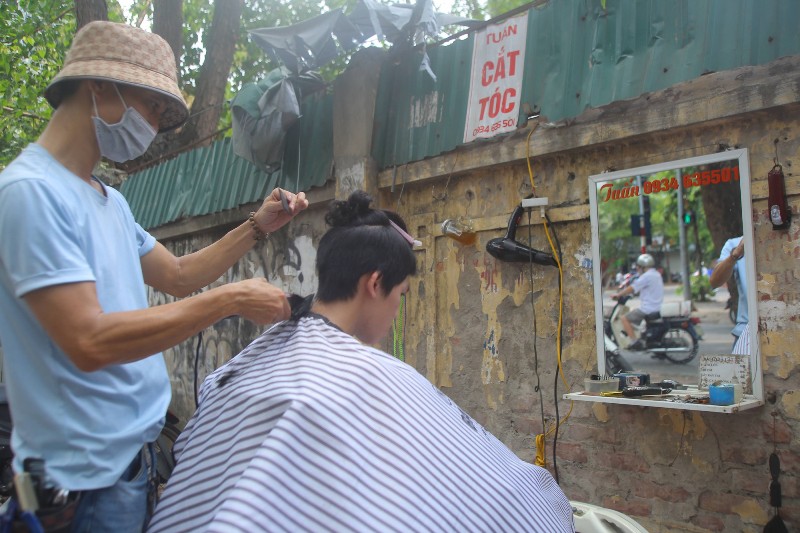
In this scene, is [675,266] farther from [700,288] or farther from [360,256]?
[360,256]

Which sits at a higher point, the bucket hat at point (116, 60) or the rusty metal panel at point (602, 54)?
the rusty metal panel at point (602, 54)

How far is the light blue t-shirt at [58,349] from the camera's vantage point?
1.26 m

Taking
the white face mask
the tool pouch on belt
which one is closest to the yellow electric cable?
the white face mask

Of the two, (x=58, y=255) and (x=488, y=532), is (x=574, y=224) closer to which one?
(x=488, y=532)

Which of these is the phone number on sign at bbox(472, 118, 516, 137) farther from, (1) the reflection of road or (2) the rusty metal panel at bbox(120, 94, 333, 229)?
(2) the rusty metal panel at bbox(120, 94, 333, 229)

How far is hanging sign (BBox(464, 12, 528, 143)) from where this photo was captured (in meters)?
3.70

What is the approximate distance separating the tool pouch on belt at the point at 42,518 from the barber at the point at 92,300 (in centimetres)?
3

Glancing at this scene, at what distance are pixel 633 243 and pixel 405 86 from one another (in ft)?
6.07

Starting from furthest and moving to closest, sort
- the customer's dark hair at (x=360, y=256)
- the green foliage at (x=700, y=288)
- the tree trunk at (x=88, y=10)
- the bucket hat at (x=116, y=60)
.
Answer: the tree trunk at (x=88, y=10) → the green foliage at (x=700, y=288) → the customer's dark hair at (x=360, y=256) → the bucket hat at (x=116, y=60)

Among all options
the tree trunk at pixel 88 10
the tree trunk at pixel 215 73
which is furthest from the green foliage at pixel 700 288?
the tree trunk at pixel 215 73

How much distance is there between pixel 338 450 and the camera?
1.31m

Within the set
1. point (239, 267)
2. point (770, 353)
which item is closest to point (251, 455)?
point (770, 353)

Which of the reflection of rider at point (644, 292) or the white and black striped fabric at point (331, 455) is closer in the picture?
the white and black striped fabric at point (331, 455)

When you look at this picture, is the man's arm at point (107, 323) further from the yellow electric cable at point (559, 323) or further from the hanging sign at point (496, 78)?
the hanging sign at point (496, 78)
